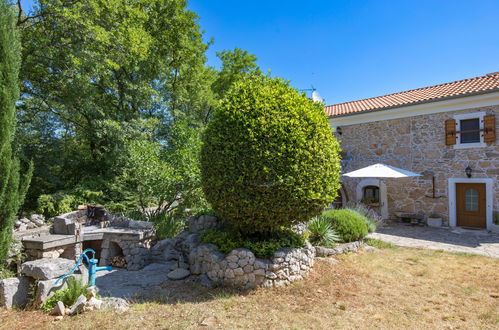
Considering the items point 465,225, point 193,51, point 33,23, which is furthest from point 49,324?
point 193,51

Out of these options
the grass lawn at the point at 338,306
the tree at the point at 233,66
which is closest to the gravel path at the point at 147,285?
the grass lawn at the point at 338,306

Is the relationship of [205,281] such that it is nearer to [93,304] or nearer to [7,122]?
[93,304]

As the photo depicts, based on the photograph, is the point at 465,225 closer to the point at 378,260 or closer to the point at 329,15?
the point at 378,260

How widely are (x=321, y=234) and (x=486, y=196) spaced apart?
7472 mm

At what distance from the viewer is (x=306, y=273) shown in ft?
16.9

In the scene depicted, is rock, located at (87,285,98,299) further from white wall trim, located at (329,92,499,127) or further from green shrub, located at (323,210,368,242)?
white wall trim, located at (329,92,499,127)

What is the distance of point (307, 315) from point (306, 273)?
4.88ft

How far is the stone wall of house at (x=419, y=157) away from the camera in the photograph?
9789 mm

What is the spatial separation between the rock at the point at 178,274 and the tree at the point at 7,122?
2.73 metres

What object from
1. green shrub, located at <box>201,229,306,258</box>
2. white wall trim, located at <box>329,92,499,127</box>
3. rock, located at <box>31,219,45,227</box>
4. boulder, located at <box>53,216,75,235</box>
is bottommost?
rock, located at <box>31,219,45,227</box>

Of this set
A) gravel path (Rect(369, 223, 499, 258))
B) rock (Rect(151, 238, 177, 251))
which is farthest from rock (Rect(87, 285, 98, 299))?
gravel path (Rect(369, 223, 499, 258))

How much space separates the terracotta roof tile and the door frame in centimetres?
317

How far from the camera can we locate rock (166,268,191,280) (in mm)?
5081

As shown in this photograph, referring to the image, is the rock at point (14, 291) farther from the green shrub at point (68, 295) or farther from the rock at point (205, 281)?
the rock at point (205, 281)
